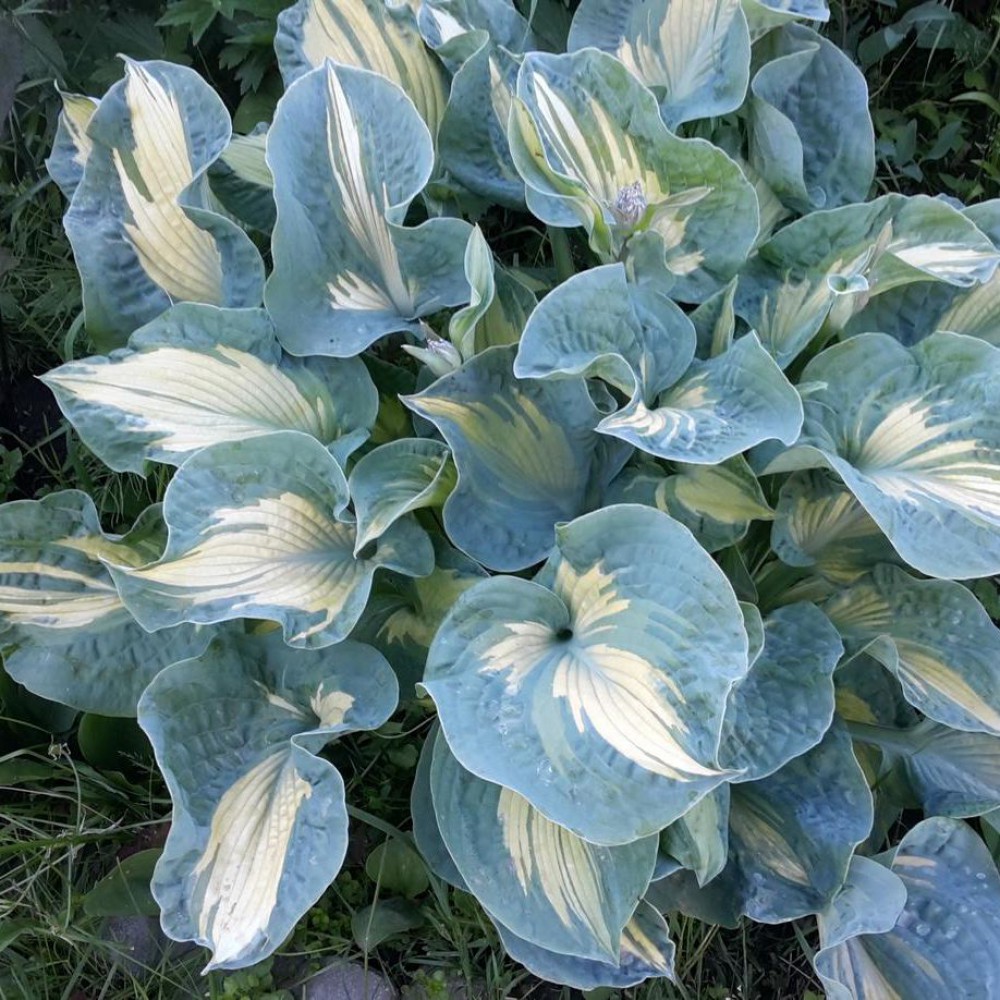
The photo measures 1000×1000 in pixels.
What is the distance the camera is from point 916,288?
3.94ft

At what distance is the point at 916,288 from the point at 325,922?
1067 mm

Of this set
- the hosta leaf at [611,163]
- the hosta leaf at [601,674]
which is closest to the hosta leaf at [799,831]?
the hosta leaf at [601,674]

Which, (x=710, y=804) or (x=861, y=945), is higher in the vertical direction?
(x=710, y=804)

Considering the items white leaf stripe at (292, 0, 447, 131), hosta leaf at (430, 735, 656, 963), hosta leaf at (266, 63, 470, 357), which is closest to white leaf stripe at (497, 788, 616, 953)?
hosta leaf at (430, 735, 656, 963)

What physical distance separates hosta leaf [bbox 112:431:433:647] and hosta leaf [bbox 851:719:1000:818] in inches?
24.2

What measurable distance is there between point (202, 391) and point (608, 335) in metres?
0.43

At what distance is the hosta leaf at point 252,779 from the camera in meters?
0.95

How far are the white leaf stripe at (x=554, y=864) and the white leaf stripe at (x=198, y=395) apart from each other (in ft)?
1.47

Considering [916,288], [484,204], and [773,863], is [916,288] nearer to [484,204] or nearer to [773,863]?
[484,204]

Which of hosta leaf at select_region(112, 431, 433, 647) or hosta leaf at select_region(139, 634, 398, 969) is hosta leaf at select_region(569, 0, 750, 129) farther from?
hosta leaf at select_region(139, 634, 398, 969)

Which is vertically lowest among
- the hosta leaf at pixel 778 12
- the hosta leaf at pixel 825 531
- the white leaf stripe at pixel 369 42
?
the hosta leaf at pixel 825 531

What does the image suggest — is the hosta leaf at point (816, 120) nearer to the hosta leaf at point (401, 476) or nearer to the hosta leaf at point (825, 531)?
the hosta leaf at point (825, 531)

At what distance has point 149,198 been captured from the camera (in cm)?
113

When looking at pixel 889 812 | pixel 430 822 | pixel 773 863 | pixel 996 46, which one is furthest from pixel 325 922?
pixel 996 46
